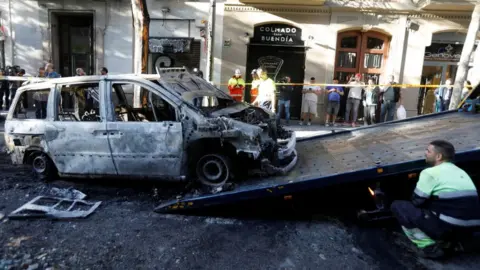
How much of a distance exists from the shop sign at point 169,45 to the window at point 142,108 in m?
6.96

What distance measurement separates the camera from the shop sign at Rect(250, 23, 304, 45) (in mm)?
13758

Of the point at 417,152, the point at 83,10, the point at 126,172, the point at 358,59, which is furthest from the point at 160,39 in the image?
the point at 417,152

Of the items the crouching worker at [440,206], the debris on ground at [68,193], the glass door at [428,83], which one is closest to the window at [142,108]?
the debris on ground at [68,193]

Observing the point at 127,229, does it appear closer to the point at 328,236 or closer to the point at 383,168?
the point at 328,236

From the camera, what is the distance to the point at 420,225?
11.9 ft

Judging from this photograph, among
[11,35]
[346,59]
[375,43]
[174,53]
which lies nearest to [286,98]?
[346,59]

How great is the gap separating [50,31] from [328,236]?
13.3 meters

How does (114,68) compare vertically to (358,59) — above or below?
below

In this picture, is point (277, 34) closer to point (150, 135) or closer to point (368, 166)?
point (150, 135)

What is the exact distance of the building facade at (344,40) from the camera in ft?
44.0

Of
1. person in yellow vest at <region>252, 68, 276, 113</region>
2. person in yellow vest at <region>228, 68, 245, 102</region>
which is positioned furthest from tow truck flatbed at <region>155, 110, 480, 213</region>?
person in yellow vest at <region>228, 68, 245, 102</region>

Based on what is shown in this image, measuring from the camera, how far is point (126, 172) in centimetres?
528

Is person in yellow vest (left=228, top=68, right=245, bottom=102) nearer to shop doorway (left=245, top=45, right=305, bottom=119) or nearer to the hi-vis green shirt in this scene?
shop doorway (left=245, top=45, right=305, bottom=119)

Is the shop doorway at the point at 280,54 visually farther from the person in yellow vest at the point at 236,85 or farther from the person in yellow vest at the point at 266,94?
the person in yellow vest at the point at 266,94
